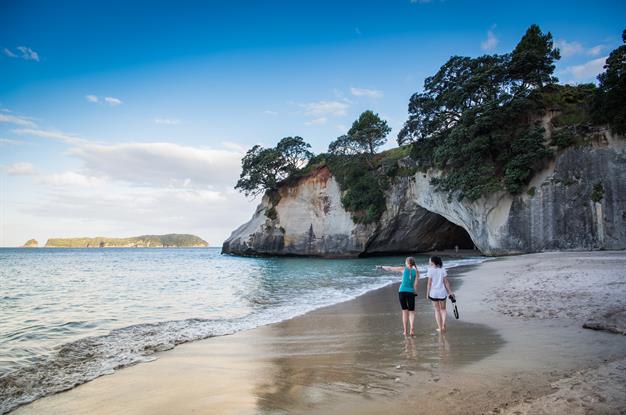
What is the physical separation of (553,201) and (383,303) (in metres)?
19.5

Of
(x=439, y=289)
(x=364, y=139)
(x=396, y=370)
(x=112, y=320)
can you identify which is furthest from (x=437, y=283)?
(x=364, y=139)

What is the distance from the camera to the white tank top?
7125 mm

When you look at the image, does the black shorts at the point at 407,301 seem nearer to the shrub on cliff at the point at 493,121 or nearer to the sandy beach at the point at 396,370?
the sandy beach at the point at 396,370

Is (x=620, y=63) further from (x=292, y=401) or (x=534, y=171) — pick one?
(x=292, y=401)

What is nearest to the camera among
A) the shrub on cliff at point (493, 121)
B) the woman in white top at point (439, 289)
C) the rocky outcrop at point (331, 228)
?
the woman in white top at point (439, 289)

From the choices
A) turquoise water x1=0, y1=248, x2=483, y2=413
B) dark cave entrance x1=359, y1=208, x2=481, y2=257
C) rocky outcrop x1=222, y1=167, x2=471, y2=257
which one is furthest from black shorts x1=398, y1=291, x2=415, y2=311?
dark cave entrance x1=359, y1=208, x2=481, y2=257

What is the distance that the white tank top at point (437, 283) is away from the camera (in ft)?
23.4

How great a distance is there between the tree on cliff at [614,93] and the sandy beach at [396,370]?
18168 mm

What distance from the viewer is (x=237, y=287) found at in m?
16.7

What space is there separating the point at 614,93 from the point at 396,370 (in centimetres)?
2507

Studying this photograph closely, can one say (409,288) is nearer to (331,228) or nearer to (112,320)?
(112,320)

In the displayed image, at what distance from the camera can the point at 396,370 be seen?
477cm

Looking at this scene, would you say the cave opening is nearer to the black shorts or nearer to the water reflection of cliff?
the water reflection of cliff

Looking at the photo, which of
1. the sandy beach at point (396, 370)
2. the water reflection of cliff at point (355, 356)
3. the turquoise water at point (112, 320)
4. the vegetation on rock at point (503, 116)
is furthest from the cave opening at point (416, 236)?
the water reflection of cliff at point (355, 356)
